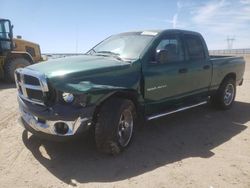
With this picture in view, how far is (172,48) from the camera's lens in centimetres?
602

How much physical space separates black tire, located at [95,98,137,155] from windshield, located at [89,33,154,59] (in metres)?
1.08

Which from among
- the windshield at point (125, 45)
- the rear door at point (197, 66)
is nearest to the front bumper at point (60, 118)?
the windshield at point (125, 45)

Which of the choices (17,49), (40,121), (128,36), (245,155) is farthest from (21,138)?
(17,49)

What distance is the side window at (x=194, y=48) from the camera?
256 inches

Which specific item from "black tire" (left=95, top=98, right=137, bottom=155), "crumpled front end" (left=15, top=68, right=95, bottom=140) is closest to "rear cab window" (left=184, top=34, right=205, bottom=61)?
"black tire" (left=95, top=98, right=137, bottom=155)

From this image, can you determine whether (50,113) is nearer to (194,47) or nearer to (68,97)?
(68,97)

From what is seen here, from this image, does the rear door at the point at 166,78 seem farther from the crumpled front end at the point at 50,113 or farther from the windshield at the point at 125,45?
the crumpled front end at the point at 50,113

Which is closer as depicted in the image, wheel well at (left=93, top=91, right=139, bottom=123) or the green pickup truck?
the green pickup truck

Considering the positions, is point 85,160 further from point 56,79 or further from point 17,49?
point 17,49

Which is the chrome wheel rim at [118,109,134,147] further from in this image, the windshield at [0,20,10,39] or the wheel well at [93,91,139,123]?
the windshield at [0,20,10,39]

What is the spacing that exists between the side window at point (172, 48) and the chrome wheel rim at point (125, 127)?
1.46m

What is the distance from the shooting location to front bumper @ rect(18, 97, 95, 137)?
4102mm

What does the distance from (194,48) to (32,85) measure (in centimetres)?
372

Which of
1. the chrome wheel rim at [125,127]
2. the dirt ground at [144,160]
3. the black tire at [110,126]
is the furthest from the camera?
the chrome wheel rim at [125,127]
